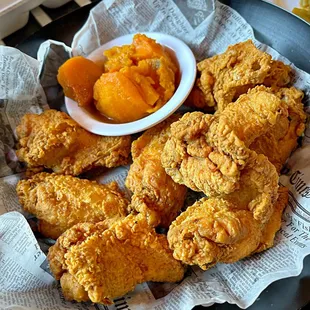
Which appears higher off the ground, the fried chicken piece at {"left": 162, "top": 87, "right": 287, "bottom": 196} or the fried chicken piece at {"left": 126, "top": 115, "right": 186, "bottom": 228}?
the fried chicken piece at {"left": 162, "top": 87, "right": 287, "bottom": 196}

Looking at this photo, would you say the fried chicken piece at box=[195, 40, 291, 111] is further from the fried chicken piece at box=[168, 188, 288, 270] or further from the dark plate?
the fried chicken piece at box=[168, 188, 288, 270]

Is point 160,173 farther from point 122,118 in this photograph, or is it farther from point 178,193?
point 122,118

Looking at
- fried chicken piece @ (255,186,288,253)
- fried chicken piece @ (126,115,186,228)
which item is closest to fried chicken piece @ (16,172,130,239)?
fried chicken piece @ (126,115,186,228)

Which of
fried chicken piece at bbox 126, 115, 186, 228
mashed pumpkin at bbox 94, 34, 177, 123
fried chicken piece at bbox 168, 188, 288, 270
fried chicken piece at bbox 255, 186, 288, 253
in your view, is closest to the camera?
fried chicken piece at bbox 168, 188, 288, 270

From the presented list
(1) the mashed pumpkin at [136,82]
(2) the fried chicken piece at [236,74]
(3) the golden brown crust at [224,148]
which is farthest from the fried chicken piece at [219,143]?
(1) the mashed pumpkin at [136,82]

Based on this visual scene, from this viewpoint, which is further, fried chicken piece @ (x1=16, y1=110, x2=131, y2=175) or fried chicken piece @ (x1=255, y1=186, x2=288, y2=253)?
fried chicken piece @ (x1=16, y1=110, x2=131, y2=175)

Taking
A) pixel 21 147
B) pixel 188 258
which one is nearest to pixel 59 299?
pixel 188 258

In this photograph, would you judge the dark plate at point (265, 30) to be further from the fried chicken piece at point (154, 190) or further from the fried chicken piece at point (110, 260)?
the fried chicken piece at point (154, 190)

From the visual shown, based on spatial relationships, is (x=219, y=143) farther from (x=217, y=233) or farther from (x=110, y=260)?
(x=110, y=260)
